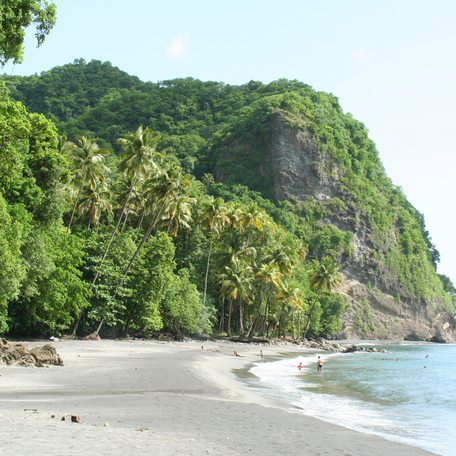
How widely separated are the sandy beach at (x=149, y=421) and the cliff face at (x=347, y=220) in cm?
11028

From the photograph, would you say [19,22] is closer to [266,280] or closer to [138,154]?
[138,154]

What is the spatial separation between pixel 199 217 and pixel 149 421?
2294 inches

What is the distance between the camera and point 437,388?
33.8 metres

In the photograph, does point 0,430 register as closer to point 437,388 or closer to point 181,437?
point 181,437

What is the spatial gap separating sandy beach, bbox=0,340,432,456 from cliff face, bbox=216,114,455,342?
110277 millimetres

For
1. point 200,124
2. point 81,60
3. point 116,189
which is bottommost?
point 116,189

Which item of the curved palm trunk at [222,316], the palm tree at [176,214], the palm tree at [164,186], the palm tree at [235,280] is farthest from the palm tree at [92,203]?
the curved palm trunk at [222,316]

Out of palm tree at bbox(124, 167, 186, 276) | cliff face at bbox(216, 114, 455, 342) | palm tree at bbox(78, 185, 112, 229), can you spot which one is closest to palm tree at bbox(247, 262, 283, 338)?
palm tree at bbox(124, 167, 186, 276)

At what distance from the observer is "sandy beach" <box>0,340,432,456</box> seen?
31.0ft

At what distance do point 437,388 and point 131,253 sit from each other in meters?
29.1

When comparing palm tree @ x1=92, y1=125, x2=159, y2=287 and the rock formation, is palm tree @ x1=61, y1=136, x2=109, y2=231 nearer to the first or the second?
palm tree @ x1=92, y1=125, x2=159, y2=287

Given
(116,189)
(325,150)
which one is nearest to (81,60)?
(325,150)

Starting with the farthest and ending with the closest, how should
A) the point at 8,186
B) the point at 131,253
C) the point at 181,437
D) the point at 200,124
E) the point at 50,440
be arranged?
1. the point at 200,124
2. the point at 131,253
3. the point at 8,186
4. the point at 181,437
5. the point at 50,440

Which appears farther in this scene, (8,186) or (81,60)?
(81,60)
